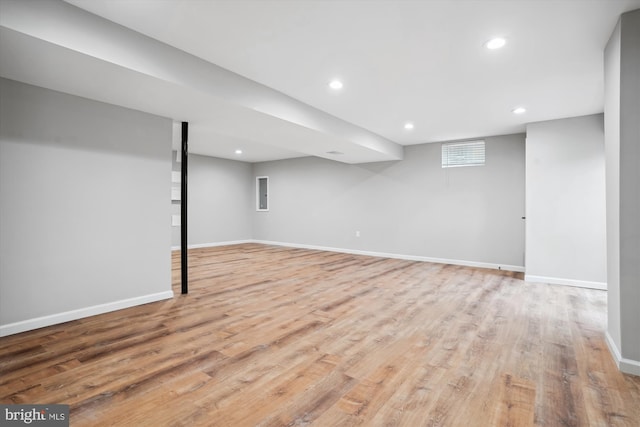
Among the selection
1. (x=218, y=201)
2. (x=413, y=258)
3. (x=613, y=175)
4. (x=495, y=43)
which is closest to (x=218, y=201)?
(x=218, y=201)

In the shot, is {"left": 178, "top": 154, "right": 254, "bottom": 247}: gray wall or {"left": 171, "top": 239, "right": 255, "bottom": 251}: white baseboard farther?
{"left": 178, "top": 154, "right": 254, "bottom": 247}: gray wall

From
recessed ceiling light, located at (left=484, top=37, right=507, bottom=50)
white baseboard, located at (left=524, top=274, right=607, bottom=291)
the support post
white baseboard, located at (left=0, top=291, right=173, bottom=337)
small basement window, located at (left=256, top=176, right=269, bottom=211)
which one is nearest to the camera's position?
recessed ceiling light, located at (left=484, top=37, right=507, bottom=50)

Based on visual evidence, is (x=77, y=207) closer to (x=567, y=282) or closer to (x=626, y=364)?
(x=626, y=364)

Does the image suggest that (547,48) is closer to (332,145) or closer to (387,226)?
(332,145)

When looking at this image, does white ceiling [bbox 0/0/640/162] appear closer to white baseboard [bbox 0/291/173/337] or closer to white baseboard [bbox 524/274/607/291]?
white baseboard [bbox 0/291/173/337]

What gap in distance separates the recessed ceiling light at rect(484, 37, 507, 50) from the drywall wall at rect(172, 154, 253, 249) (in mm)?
7364

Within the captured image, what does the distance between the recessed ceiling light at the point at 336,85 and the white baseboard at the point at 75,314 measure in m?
3.10

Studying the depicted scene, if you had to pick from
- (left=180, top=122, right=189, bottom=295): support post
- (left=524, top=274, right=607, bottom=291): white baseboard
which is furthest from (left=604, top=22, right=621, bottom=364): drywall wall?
(left=180, top=122, right=189, bottom=295): support post

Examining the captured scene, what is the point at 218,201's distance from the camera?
8969 mm

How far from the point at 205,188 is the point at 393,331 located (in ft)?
23.4

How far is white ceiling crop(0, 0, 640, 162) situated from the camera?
2189 millimetres

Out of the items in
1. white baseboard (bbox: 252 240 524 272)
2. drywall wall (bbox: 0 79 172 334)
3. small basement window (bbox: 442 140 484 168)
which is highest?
small basement window (bbox: 442 140 484 168)

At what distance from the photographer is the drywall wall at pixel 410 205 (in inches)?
230

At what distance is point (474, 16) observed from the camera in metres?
2.27
